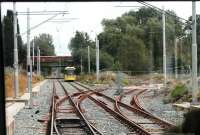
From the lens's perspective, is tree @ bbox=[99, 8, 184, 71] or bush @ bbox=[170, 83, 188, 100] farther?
tree @ bbox=[99, 8, 184, 71]

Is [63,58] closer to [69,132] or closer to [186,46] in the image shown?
[186,46]

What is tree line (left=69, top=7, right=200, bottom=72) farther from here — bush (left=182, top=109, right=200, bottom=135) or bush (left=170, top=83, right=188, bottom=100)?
bush (left=182, top=109, right=200, bottom=135)

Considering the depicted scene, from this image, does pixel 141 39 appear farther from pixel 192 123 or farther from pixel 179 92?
pixel 192 123

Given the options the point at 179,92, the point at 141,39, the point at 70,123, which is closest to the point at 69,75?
the point at 141,39

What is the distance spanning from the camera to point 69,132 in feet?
46.3

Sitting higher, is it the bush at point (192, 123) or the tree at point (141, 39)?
the tree at point (141, 39)

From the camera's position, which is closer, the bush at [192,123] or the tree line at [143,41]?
the bush at [192,123]

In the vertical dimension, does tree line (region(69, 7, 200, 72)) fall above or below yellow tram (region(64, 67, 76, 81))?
above

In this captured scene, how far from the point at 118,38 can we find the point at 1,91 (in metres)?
45.9

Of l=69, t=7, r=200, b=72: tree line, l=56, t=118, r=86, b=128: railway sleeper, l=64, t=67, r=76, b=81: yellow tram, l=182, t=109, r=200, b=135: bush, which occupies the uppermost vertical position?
l=69, t=7, r=200, b=72: tree line

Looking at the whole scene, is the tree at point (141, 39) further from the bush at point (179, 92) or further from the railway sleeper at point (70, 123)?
the railway sleeper at point (70, 123)

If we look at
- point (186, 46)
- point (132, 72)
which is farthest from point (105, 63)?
point (186, 46)

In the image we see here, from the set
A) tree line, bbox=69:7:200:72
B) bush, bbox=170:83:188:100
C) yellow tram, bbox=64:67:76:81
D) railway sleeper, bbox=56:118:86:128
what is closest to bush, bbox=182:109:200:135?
railway sleeper, bbox=56:118:86:128

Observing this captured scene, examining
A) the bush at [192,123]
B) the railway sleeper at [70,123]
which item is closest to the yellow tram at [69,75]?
the railway sleeper at [70,123]
